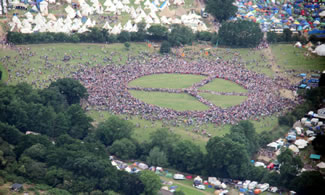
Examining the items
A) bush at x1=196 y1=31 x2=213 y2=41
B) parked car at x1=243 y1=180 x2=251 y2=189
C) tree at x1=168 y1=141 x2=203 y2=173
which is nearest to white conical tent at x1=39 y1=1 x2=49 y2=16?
bush at x1=196 y1=31 x2=213 y2=41

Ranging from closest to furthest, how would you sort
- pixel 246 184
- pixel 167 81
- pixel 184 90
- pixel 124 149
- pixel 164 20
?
1. pixel 246 184
2. pixel 124 149
3. pixel 184 90
4. pixel 167 81
5. pixel 164 20

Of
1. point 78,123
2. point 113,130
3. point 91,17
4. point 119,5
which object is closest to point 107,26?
point 91,17

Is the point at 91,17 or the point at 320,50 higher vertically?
the point at 91,17

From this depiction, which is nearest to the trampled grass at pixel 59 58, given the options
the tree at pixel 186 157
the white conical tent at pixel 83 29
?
the white conical tent at pixel 83 29

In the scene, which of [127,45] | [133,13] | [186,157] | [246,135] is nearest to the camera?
[186,157]

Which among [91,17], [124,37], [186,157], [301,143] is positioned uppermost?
[91,17]

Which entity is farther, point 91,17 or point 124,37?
point 91,17

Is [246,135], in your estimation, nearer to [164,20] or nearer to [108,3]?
[164,20]

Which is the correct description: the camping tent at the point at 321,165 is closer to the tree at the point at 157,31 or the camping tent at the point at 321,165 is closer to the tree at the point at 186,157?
the tree at the point at 186,157
